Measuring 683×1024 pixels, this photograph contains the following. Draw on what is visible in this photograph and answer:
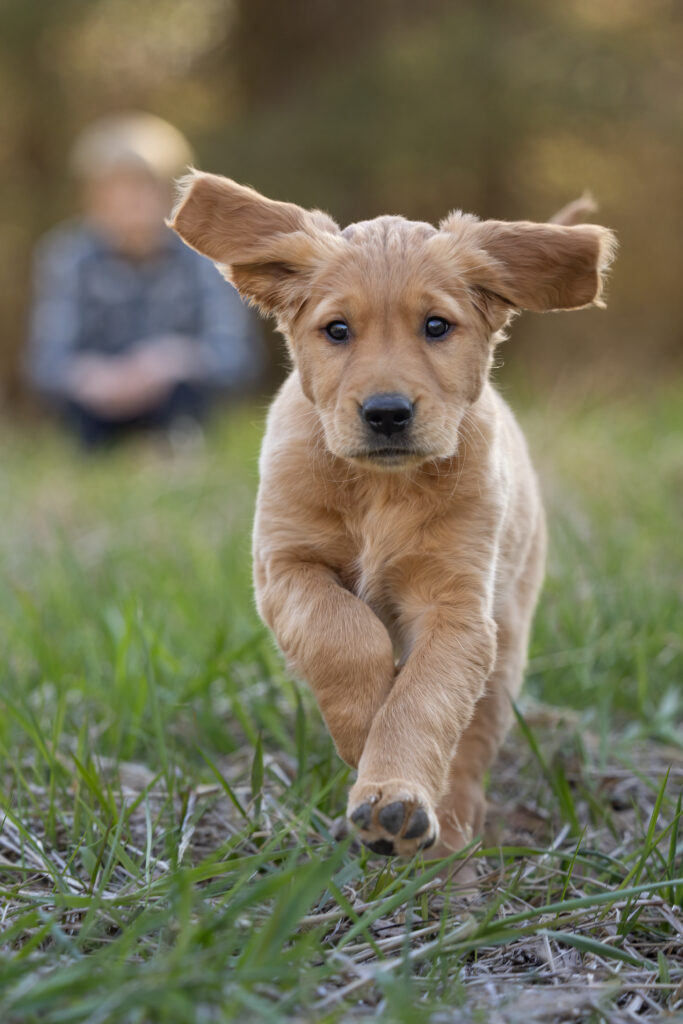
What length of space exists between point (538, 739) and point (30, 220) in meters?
12.7

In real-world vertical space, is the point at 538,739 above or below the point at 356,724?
below

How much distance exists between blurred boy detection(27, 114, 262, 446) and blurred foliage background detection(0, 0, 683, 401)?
352 cm

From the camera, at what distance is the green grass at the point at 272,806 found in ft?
6.56

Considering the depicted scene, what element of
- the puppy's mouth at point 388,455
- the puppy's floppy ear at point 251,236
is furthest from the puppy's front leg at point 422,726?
the puppy's floppy ear at point 251,236

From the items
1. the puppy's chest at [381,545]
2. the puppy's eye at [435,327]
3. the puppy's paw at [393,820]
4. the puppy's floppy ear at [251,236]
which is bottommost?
the puppy's paw at [393,820]

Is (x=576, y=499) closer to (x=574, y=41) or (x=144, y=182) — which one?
(x=144, y=182)

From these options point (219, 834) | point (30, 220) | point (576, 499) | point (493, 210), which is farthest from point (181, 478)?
point (30, 220)

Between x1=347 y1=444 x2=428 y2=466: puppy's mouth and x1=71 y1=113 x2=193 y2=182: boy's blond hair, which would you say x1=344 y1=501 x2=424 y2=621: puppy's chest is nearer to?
x1=347 y1=444 x2=428 y2=466: puppy's mouth

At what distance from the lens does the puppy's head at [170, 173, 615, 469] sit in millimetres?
2586

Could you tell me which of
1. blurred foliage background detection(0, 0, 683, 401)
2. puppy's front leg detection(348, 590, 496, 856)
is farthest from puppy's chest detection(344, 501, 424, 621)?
blurred foliage background detection(0, 0, 683, 401)

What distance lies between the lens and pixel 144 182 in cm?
909

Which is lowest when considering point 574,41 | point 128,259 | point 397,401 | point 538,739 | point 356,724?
point 538,739

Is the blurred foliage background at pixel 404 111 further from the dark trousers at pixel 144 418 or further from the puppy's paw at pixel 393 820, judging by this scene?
the puppy's paw at pixel 393 820

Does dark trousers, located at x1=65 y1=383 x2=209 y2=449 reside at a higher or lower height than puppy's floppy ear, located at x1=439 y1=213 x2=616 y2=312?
lower
